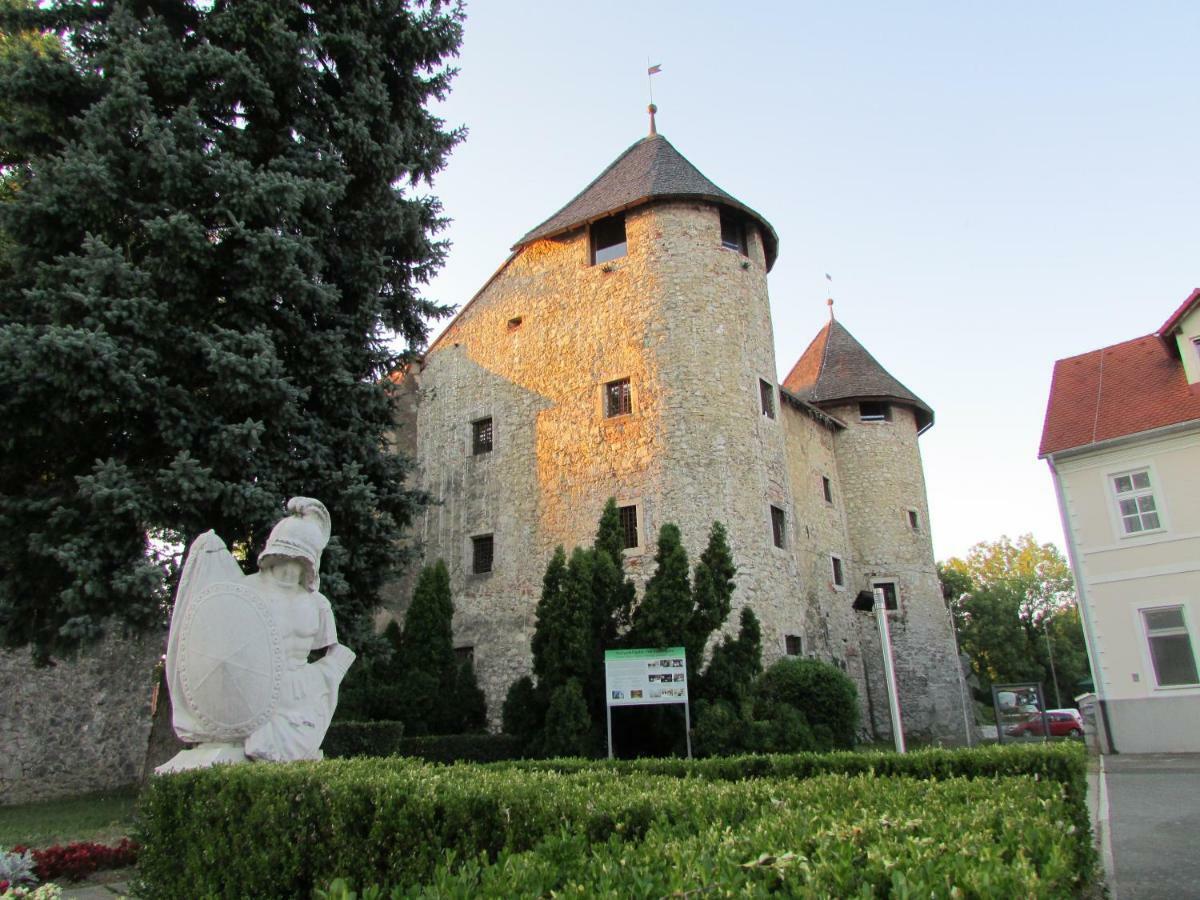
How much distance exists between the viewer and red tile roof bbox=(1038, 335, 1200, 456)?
17305 millimetres

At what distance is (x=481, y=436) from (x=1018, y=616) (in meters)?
36.7

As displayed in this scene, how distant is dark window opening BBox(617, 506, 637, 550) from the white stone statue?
39.2 feet

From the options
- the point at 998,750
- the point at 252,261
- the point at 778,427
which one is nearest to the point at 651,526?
the point at 778,427

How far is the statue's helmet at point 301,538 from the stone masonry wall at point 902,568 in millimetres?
21003

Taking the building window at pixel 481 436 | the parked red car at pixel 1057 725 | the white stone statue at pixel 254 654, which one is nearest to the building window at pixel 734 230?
the building window at pixel 481 436

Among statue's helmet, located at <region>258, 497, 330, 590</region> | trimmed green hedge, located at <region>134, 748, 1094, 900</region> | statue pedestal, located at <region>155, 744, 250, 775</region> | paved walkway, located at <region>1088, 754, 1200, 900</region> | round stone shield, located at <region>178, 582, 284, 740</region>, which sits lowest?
paved walkway, located at <region>1088, 754, 1200, 900</region>

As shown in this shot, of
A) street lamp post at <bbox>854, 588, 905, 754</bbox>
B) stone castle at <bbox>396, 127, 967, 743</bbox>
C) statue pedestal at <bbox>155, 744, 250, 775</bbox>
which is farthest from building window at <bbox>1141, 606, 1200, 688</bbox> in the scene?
statue pedestal at <bbox>155, 744, 250, 775</bbox>

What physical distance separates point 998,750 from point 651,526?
474 inches

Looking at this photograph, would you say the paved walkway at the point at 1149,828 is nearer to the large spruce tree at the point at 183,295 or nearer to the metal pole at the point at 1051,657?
the large spruce tree at the point at 183,295

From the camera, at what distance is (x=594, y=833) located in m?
3.59

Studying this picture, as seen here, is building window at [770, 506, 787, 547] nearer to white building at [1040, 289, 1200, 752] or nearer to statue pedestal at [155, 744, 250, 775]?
white building at [1040, 289, 1200, 752]

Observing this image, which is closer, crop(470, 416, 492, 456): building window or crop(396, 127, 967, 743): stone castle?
crop(396, 127, 967, 743): stone castle

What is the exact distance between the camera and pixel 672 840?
305cm

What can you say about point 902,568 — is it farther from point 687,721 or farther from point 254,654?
point 254,654
